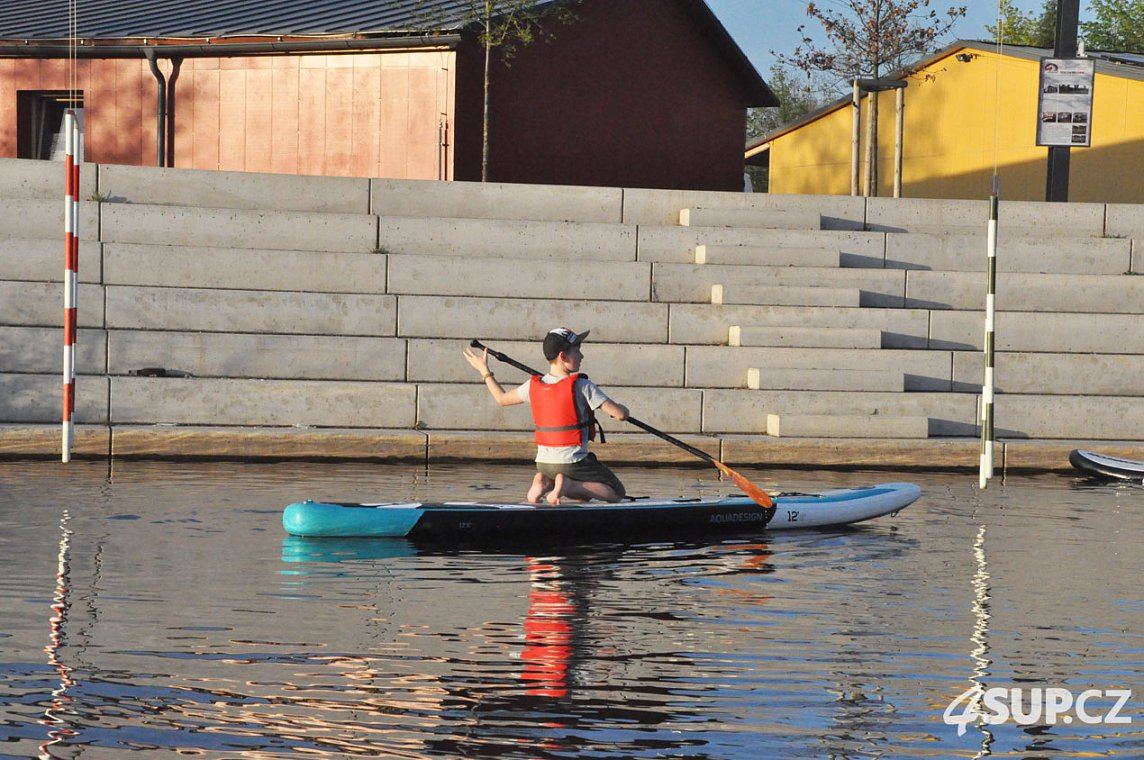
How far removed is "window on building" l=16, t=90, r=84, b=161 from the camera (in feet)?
77.5

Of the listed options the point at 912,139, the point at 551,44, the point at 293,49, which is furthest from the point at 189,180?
the point at 912,139

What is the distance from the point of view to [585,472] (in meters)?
9.80

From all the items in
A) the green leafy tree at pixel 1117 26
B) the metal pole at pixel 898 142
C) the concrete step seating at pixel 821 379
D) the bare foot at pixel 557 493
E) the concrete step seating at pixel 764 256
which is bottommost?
the bare foot at pixel 557 493

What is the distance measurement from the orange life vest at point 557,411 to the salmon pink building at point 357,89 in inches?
492

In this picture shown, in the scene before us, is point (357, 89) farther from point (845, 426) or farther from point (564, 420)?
point (564, 420)

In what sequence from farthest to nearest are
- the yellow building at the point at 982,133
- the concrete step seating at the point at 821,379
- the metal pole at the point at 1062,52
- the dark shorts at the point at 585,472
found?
the yellow building at the point at 982,133
the metal pole at the point at 1062,52
the concrete step seating at the point at 821,379
the dark shorts at the point at 585,472

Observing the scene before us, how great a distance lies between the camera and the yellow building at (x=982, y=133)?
28.1 metres

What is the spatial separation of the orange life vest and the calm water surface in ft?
2.89

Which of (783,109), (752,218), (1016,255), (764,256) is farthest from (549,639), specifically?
(783,109)

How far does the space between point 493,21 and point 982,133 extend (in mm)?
13487

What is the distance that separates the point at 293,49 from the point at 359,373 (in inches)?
346

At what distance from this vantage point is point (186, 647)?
20.0 ft

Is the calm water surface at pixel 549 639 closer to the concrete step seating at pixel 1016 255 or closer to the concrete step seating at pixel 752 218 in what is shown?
the concrete step seating at pixel 1016 255

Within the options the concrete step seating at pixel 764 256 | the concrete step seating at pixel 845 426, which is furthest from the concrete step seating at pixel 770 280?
the concrete step seating at pixel 845 426
